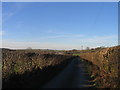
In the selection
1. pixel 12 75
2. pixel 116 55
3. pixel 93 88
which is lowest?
pixel 93 88

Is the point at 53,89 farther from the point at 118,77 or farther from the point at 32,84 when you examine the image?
the point at 118,77

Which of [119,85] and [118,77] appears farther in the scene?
[118,77]

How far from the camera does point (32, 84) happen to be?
10.5 metres

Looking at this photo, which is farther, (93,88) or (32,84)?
(93,88)

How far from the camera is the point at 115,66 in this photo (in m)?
13.4

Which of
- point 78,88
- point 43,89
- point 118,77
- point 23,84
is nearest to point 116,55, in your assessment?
A: point 118,77

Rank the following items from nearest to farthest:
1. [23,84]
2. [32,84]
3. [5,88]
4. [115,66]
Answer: [5,88] < [23,84] < [32,84] < [115,66]

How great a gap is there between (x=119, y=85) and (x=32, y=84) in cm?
510

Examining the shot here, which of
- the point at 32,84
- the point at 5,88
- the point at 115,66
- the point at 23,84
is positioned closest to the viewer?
the point at 5,88

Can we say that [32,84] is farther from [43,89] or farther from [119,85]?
[119,85]

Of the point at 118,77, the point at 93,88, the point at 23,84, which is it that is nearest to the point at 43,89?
the point at 23,84

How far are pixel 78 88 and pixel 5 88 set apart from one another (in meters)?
4.58

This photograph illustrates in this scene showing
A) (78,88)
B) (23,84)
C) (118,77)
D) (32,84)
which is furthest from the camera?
(118,77)

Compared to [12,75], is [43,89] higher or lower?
lower
